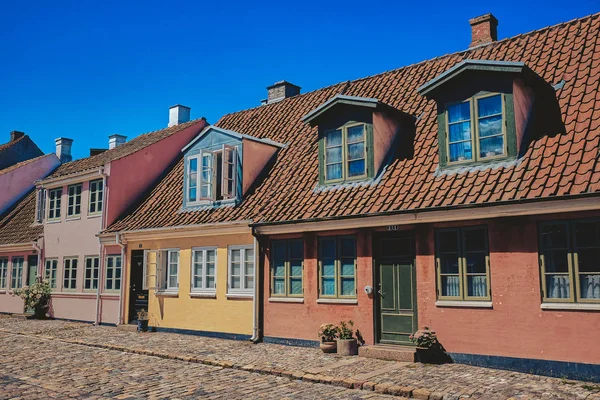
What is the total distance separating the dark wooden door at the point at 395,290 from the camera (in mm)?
11133

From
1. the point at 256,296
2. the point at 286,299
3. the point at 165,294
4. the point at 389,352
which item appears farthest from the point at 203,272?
the point at 389,352

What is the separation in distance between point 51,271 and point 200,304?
879 cm

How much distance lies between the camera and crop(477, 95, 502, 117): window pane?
1064cm

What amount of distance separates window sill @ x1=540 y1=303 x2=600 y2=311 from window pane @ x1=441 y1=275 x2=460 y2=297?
5.24ft

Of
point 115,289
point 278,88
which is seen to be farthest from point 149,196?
point 278,88

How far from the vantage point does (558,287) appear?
9.09m

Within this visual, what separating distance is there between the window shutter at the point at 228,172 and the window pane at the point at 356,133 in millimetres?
3797

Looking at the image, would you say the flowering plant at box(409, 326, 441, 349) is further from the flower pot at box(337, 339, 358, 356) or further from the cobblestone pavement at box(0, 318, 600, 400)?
the flower pot at box(337, 339, 358, 356)

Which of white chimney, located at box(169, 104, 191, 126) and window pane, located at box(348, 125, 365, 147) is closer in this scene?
window pane, located at box(348, 125, 365, 147)

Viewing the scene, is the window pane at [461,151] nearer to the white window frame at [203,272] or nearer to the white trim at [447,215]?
the white trim at [447,215]

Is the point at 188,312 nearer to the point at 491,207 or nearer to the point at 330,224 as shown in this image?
the point at 330,224

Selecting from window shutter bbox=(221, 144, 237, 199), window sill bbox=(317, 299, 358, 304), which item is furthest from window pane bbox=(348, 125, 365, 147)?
window shutter bbox=(221, 144, 237, 199)

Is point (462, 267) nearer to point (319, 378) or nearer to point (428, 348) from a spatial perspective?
point (428, 348)

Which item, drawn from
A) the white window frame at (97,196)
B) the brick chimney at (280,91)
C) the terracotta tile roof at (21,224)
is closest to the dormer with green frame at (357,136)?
the brick chimney at (280,91)
